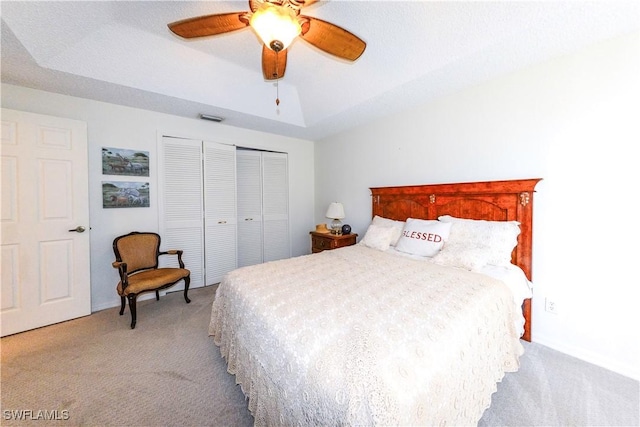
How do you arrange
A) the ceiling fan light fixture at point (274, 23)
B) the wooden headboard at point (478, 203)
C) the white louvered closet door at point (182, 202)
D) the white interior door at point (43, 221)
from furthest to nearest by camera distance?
the white louvered closet door at point (182, 202), the white interior door at point (43, 221), the wooden headboard at point (478, 203), the ceiling fan light fixture at point (274, 23)

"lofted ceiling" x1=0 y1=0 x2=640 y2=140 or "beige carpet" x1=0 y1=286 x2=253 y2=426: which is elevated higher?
"lofted ceiling" x1=0 y1=0 x2=640 y2=140

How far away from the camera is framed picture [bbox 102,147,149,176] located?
2.92 m

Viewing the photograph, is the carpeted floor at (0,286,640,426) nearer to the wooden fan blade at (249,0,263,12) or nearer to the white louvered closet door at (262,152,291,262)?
the white louvered closet door at (262,152,291,262)

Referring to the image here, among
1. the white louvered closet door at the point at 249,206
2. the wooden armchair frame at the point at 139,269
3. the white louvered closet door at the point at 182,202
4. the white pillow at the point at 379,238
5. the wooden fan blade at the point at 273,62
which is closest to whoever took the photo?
the wooden fan blade at the point at 273,62

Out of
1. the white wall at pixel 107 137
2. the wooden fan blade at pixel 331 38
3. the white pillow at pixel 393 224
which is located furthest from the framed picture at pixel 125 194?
the white pillow at pixel 393 224

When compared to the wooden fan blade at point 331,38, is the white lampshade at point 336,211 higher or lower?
lower

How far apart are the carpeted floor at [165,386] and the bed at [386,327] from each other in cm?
19

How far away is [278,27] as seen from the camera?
145 centimetres

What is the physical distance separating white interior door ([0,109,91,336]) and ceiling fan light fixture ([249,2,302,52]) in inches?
101

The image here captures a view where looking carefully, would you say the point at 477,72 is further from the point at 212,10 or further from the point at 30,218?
the point at 30,218

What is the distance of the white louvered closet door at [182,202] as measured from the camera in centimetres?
330

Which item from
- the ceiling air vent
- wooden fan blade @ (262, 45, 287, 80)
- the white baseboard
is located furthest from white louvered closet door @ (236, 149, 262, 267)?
the white baseboard

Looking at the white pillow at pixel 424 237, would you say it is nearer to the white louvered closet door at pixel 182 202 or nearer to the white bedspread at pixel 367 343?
the white bedspread at pixel 367 343

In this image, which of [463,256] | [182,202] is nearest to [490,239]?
[463,256]
